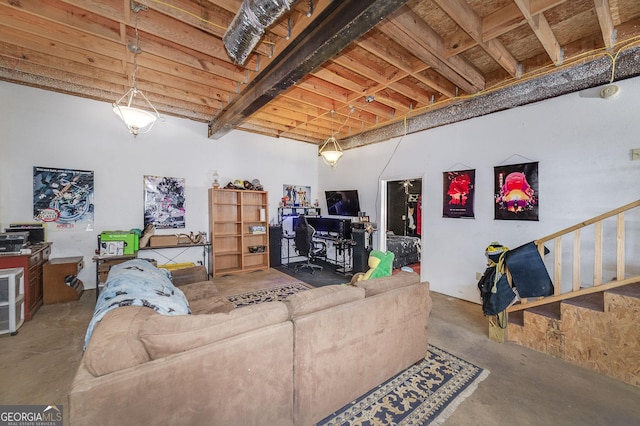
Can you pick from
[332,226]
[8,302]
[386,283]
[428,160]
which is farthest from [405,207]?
[8,302]

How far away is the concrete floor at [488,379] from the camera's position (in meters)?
1.75

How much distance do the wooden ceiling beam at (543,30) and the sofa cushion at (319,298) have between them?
261cm

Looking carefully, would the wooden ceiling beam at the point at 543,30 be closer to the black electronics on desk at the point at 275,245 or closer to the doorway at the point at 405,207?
the doorway at the point at 405,207

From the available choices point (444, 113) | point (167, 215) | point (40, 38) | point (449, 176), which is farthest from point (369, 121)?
point (40, 38)

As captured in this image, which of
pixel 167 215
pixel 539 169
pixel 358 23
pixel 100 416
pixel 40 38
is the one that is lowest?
pixel 100 416

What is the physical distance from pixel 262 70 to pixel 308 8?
100 centimetres

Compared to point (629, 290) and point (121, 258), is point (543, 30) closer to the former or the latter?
point (629, 290)

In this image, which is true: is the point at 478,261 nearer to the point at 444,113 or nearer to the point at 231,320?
the point at 444,113

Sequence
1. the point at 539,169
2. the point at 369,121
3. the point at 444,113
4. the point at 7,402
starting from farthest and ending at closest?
the point at 369,121, the point at 444,113, the point at 539,169, the point at 7,402

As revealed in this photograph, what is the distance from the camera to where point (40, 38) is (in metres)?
2.74

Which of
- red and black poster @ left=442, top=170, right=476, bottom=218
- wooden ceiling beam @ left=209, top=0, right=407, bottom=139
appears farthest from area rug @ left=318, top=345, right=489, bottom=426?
wooden ceiling beam @ left=209, top=0, right=407, bottom=139

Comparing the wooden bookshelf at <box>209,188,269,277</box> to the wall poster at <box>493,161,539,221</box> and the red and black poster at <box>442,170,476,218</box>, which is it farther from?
the wall poster at <box>493,161,539,221</box>

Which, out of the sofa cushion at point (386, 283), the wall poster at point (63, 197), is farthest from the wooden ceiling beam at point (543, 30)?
the wall poster at point (63, 197)

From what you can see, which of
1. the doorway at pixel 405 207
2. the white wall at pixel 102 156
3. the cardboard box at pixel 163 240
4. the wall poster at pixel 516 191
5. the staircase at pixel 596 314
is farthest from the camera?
the doorway at pixel 405 207
